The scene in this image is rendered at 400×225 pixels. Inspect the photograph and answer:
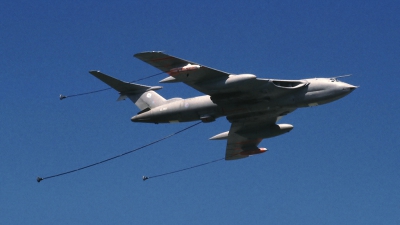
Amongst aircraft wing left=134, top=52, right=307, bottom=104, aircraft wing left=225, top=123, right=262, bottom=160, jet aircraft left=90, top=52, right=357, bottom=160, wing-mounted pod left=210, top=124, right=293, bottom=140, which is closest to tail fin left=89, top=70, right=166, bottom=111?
jet aircraft left=90, top=52, right=357, bottom=160

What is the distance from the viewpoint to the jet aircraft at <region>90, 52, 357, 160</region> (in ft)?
159

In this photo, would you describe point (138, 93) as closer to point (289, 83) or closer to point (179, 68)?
point (179, 68)

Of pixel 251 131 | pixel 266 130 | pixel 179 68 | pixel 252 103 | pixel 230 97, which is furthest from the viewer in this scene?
pixel 251 131

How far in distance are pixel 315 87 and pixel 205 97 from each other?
755 cm

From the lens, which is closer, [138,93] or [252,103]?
[252,103]

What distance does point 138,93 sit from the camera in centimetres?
5562

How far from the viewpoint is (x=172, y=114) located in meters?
52.5

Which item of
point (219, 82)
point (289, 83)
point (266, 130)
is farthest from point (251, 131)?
point (219, 82)

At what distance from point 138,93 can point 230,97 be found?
27.5 ft

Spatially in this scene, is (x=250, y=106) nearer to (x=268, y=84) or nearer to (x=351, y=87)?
(x=268, y=84)

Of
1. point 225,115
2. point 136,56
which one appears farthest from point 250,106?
point 136,56

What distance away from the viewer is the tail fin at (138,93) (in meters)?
54.2

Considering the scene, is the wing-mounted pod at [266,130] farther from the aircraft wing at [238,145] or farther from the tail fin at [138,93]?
the tail fin at [138,93]

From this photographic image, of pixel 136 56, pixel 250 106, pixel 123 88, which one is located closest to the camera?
pixel 136 56
